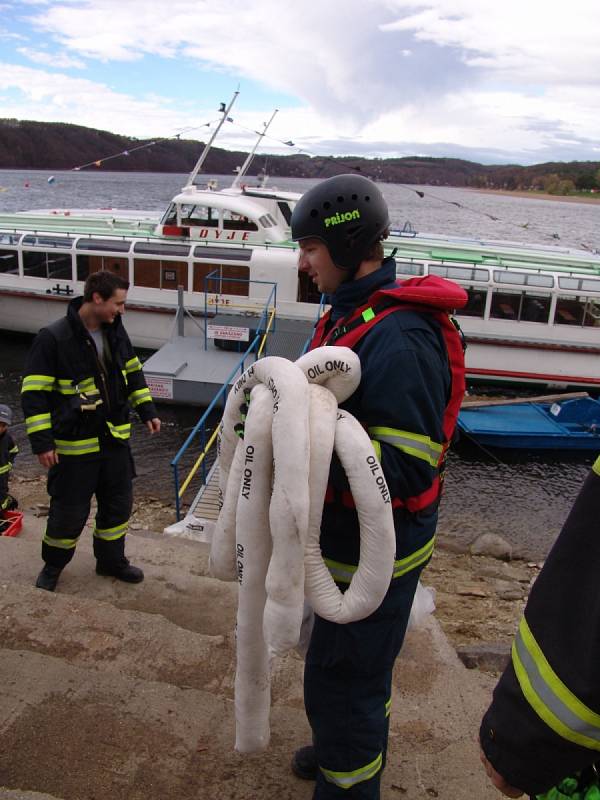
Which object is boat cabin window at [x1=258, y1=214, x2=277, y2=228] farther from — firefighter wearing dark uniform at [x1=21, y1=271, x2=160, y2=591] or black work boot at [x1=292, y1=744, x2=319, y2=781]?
black work boot at [x1=292, y1=744, x2=319, y2=781]

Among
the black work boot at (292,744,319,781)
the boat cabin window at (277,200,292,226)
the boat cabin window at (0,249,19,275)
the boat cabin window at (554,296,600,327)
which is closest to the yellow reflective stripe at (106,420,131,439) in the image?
the black work boot at (292,744,319,781)

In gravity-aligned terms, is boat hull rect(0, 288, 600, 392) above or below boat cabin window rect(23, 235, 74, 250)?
below

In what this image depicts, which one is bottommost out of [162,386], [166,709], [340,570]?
[162,386]

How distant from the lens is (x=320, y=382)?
2027mm

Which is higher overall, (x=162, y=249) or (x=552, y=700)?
(x=162, y=249)

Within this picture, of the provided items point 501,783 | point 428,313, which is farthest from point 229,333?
point 501,783

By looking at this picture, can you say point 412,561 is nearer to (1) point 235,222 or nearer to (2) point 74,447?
(2) point 74,447

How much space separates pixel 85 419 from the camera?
13.0ft

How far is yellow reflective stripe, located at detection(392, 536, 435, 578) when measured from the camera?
220cm

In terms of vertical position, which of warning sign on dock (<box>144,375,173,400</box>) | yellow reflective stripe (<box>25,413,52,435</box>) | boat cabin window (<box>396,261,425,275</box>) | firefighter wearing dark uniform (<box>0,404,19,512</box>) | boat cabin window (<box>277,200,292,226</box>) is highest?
boat cabin window (<box>277,200,292,226</box>)

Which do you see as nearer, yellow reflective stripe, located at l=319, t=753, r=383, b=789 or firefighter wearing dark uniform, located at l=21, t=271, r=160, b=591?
yellow reflective stripe, located at l=319, t=753, r=383, b=789

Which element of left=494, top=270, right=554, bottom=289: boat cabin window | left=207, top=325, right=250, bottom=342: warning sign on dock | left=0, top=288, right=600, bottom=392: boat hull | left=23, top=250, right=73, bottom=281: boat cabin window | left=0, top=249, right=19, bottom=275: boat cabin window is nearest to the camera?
left=207, top=325, right=250, bottom=342: warning sign on dock

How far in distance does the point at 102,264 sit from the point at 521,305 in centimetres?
1035

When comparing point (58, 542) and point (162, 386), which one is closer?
point (58, 542)
